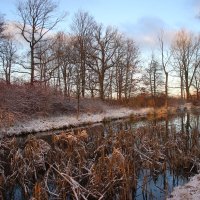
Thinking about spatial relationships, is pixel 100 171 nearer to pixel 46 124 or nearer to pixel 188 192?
pixel 188 192

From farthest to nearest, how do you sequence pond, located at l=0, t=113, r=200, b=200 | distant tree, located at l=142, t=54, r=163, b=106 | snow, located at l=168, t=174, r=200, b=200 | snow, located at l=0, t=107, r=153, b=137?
1. distant tree, located at l=142, t=54, r=163, b=106
2. snow, located at l=0, t=107, r=153, b=137
3. pond, located at l=0, t=113, r=200, b=200
4. snow, located at l=168, t=174, r=200, b=200

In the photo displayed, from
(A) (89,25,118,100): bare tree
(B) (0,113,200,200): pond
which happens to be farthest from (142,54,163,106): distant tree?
(B) (0,113,200,200): pond

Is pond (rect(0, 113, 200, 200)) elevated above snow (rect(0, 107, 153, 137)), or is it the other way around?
snow (rect(0, 107, 153, 137))

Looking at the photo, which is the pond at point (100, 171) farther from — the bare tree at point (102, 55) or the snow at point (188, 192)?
the bare tree at point (102, 55)

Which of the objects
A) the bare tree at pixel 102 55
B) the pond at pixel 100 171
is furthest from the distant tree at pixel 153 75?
the pond at pixel 100 171

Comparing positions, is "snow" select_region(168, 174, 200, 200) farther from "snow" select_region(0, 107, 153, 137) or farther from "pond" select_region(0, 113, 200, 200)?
"snow" select_region(0, 107, 153, 137)

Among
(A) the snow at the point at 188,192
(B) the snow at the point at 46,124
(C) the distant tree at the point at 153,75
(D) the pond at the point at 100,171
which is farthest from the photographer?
(C) the distant tree at the point at 153,75

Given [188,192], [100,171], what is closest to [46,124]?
[100,171]

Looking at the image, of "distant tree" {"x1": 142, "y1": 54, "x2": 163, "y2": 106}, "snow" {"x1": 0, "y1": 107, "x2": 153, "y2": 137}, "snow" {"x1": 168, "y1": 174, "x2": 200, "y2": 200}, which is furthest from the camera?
"distant tree" {"x1": 142, "y1": 54, "x2": 163, "y2": 106}

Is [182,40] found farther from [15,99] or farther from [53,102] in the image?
[15,99]

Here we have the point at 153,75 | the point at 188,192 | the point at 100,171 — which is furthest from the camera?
the point at 153,75

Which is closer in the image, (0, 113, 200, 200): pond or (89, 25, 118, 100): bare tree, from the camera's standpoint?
(0, 113, 200, 200): pond

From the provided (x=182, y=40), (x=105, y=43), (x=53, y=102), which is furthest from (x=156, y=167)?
(x=182, y=40)

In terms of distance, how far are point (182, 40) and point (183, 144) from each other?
138 ft
